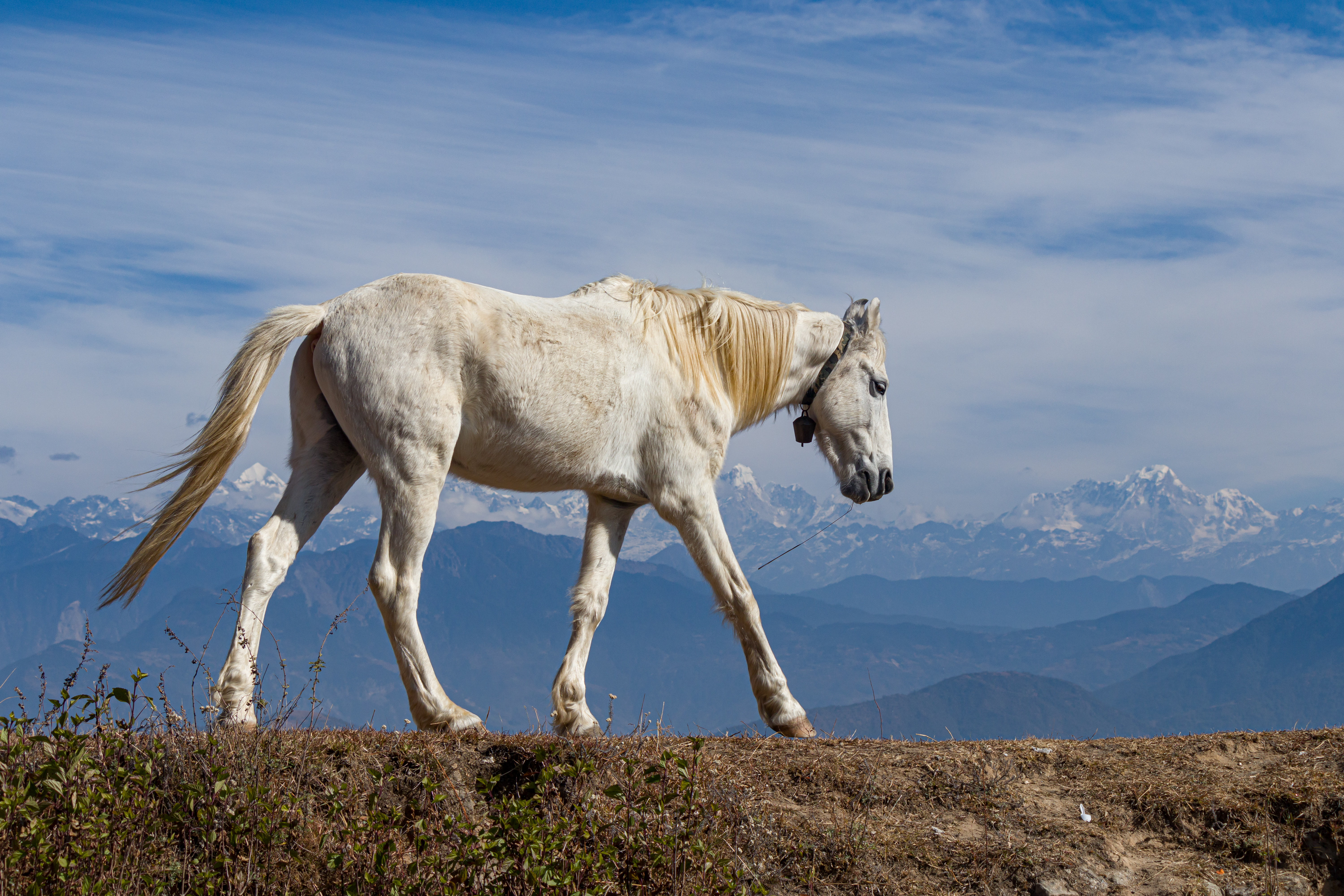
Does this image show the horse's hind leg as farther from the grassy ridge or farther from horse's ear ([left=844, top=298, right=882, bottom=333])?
horse's ear ([left=844, top=298, right=882, bottom=333])

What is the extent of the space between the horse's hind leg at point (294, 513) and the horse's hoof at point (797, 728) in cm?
348

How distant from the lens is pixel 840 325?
352 inches

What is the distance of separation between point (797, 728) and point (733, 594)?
3.53 feet

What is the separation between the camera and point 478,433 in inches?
264

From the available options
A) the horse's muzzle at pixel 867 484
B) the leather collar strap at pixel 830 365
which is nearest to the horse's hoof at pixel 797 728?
the horse's muzzle at pixel 867 484

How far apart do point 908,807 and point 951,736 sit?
94cm

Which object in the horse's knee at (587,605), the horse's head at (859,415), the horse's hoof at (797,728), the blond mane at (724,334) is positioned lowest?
the horse's hoof at (797,728)

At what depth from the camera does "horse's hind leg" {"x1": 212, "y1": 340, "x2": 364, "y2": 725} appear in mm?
6102

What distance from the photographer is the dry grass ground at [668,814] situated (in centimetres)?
437

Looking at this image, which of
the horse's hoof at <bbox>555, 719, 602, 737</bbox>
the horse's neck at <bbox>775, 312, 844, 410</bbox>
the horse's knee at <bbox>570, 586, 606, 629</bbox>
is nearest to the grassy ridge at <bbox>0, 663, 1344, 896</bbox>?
the horse's hoof at <bbox>555, 719, 602, 737</bbox>

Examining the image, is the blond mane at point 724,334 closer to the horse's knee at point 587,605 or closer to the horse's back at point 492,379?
the horse's back at point 492,379

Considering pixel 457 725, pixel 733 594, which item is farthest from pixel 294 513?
pixel 733 594

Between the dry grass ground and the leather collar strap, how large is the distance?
10.3ft

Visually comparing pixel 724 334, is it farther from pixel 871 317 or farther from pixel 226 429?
pixel 226 429
